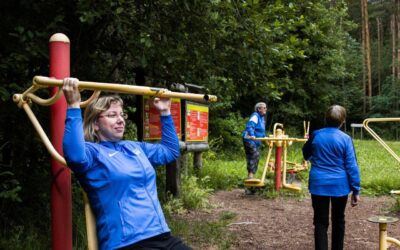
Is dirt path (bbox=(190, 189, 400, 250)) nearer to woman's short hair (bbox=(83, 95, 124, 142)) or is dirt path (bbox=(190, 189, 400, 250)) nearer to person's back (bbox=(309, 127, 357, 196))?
person's back (bbox=(309, 127, 357, 196))

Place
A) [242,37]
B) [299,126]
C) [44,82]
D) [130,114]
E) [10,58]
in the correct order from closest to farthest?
1. [44,82]
2. [10,58]
3. [242,37]
4. [130,114]
5. [299,126]

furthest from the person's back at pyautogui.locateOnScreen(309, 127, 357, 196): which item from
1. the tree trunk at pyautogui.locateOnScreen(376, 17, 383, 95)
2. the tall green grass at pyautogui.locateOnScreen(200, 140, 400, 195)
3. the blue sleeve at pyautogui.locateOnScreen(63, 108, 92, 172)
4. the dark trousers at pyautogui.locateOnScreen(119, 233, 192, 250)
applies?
the tree trunk at pyautogui.locateOnScreen(376, 17, 383, 95)

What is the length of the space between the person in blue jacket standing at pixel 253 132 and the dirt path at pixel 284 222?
63 centimetres

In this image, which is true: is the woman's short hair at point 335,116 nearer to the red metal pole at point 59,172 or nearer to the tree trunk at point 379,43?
the red metal pole at point 59,172

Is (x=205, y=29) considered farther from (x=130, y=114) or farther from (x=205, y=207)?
(x=205, y=207)

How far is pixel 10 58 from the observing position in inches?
140

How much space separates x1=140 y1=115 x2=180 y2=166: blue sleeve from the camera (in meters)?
2.85

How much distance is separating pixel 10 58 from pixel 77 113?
1.57 m

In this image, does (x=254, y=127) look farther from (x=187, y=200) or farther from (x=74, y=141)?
(x=74, y=141)

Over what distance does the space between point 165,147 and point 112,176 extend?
577 millimetres

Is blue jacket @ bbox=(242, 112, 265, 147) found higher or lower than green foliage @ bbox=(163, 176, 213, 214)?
higher

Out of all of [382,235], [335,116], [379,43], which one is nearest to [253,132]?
[335,116]

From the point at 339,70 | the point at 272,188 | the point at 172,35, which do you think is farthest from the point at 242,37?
the point at 339,70

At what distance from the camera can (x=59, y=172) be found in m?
2.84
